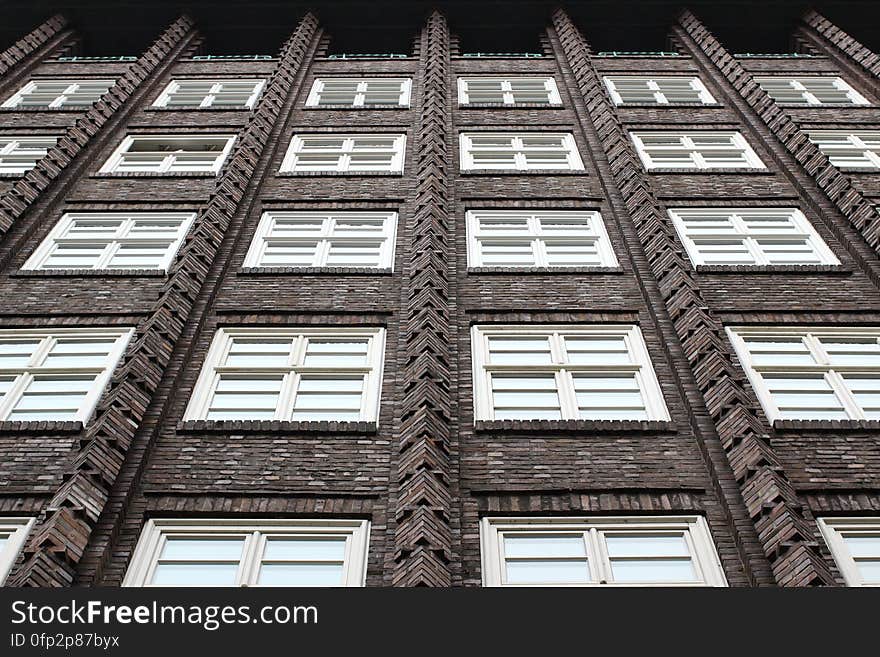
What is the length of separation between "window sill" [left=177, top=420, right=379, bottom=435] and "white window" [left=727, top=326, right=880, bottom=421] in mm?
5405

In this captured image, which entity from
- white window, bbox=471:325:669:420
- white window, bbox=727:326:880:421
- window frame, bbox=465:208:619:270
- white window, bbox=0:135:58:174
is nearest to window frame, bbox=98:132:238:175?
white window, bbox=0:135:58:174

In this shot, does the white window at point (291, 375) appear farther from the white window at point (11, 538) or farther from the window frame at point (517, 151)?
the window frame at point (517, 151)

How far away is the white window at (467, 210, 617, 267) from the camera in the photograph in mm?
17000

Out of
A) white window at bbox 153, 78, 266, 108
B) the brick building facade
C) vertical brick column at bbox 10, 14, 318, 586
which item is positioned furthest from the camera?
white window at bbox 153, 78, 266, 108

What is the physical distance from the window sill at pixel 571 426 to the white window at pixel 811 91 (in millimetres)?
16818

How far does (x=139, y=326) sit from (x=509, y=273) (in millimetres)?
6005

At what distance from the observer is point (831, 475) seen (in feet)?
37.6

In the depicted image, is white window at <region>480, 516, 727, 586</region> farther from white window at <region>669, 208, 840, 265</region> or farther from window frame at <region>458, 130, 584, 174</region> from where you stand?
window frame at <region>458, 130, 584, 174</region>

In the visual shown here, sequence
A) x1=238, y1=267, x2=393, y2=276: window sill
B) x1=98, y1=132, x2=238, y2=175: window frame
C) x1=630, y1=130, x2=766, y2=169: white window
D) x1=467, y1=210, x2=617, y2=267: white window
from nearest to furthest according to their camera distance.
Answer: x1=238, y1=267, x2=393, y2=276: window sill
x1=467, y1=210, x2=617, y2=267: white window
x1=98, y1=132, x2=238, y2=175: window frame
x1=630, y1=130, x2=766, y2=169: white window

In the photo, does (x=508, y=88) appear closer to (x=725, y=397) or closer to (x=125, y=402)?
(x=725, y=397)

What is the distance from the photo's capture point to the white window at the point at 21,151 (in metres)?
21.7

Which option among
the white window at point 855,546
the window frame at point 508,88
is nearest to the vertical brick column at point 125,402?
the window frame at point 508,88

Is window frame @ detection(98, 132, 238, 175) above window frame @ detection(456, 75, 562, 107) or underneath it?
underneath

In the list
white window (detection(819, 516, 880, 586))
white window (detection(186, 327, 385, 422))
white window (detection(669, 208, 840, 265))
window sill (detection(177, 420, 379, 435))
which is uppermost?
white window (detection(669, 208, 840, 265))
